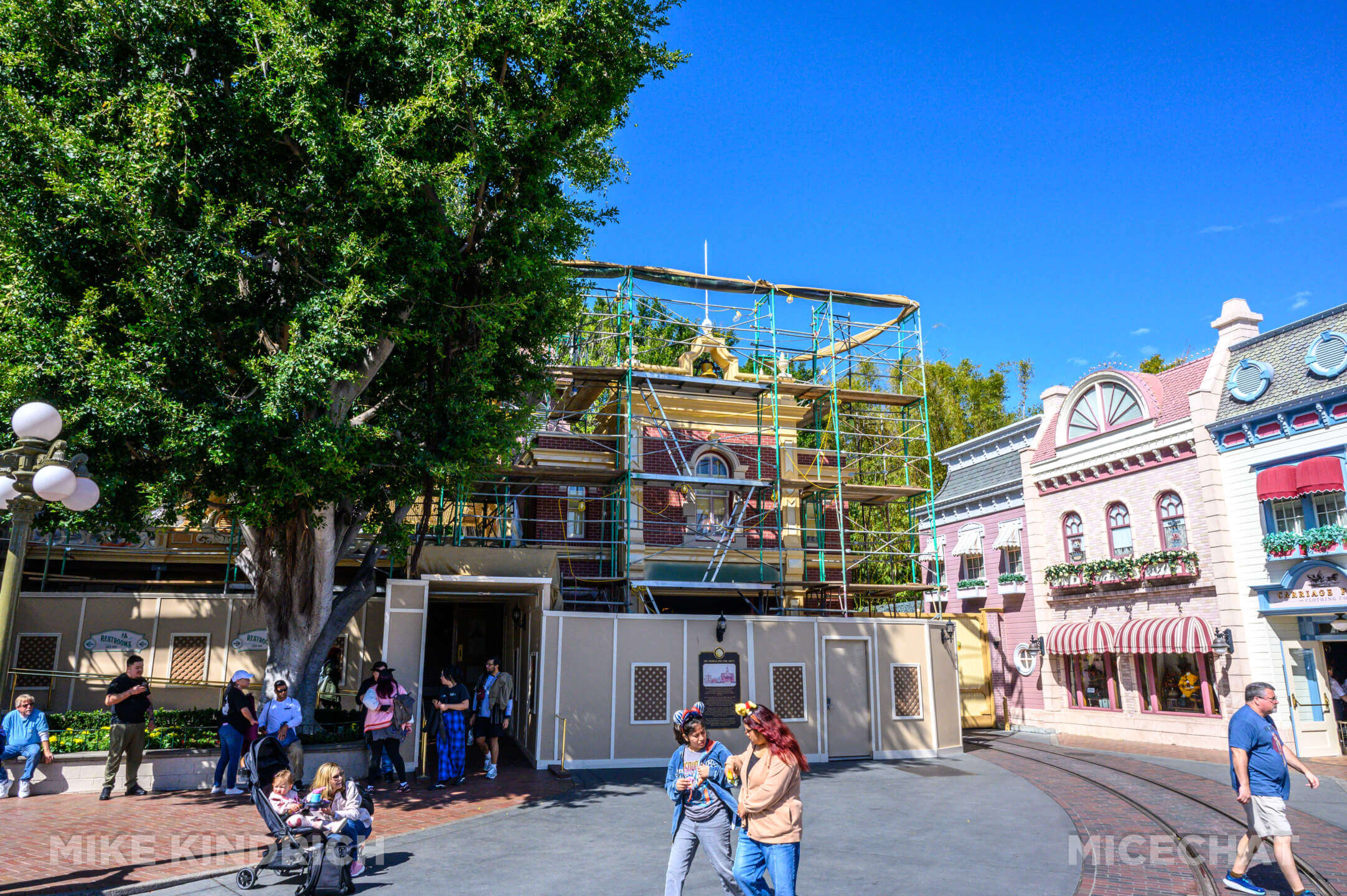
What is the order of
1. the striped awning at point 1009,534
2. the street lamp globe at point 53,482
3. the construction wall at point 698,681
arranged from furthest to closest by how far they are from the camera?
the striped awning at point 1009,534, the construction wall at point 698,681, the street lamp globe at point 53,482

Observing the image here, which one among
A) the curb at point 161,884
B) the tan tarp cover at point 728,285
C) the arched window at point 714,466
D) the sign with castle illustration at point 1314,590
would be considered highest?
the tan tarp cover at point 728,285

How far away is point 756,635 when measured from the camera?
16156 mm

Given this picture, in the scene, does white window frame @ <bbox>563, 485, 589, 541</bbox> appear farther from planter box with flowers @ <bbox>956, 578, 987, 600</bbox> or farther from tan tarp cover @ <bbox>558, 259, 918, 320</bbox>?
planter box with flowers @ <bbox>956, 578, 987, 600</bbox>

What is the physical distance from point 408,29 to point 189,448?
6.19 meters

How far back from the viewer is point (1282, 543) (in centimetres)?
1773

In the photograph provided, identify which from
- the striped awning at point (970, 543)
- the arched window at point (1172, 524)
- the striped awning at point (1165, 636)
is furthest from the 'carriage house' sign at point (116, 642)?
the arched window at point (1172, 524)

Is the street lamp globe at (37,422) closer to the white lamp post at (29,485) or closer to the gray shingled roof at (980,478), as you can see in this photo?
the white lamp post at (29,485)

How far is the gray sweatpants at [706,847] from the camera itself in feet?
20.2

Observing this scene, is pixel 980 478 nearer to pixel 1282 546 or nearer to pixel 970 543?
pixel 970 543

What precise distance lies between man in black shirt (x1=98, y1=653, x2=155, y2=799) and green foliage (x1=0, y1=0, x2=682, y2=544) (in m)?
2.07

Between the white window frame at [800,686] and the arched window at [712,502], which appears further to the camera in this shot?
the arched window at [712,502]

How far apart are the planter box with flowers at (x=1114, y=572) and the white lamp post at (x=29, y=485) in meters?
21.7

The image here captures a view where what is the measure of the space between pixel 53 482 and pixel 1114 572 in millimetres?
22303

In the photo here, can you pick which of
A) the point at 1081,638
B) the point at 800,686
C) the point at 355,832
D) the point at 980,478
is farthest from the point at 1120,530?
the point at 355,832
